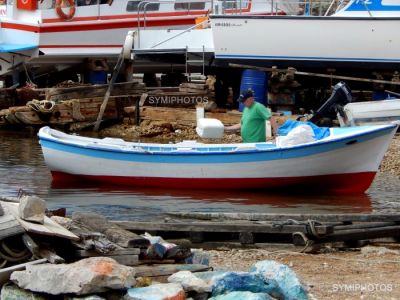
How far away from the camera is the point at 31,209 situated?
23.5ft

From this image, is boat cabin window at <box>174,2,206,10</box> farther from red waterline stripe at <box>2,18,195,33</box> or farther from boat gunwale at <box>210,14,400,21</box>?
boat gunwale at <box>210,14,400,21</box>

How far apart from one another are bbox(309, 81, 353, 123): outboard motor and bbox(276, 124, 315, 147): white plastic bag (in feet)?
13.9

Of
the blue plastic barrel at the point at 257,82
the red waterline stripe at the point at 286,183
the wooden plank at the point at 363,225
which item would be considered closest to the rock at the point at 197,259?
the wooden plank at the point at 363,225

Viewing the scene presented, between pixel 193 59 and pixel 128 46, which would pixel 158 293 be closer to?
pixel 193 59

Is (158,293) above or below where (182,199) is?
above

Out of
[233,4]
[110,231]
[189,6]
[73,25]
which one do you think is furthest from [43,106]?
[110,231]

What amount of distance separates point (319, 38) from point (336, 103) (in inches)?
149

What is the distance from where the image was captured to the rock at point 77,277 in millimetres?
6051

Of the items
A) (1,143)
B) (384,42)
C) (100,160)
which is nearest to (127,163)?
(100,160)

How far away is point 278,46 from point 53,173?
27.2 ft

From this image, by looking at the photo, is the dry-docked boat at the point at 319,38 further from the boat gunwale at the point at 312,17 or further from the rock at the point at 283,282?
the rock at the point at 283,282

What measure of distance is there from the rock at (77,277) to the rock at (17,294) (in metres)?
0.04

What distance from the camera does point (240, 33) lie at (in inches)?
868

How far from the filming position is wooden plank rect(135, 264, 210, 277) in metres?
6.95
